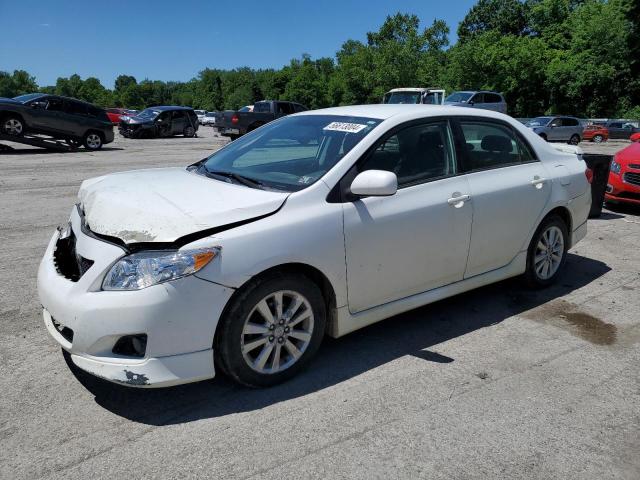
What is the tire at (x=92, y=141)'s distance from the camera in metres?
19.0

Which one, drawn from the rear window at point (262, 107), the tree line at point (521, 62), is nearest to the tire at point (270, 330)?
the rear window at point (262, 107)

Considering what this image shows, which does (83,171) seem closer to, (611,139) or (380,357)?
(380,357)

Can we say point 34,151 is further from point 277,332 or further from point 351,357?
point 277,332

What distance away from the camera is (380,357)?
3.80 m

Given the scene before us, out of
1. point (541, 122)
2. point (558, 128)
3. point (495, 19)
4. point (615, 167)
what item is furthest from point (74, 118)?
point (495, 19)

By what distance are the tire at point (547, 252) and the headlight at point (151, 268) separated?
3.15 meters

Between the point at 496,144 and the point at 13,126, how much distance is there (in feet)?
52.7

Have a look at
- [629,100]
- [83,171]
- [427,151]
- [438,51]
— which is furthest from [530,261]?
[438,51]

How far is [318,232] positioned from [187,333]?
0.95 meters

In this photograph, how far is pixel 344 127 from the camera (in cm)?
399

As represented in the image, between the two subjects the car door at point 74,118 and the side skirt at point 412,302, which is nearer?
the side skirt at point 412,302

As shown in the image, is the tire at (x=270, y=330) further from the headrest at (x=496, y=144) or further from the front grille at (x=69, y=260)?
the headrest at (x=496, y=144)

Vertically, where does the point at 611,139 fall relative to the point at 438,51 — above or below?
below

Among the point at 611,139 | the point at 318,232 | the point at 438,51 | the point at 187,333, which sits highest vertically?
the point at 438,51
